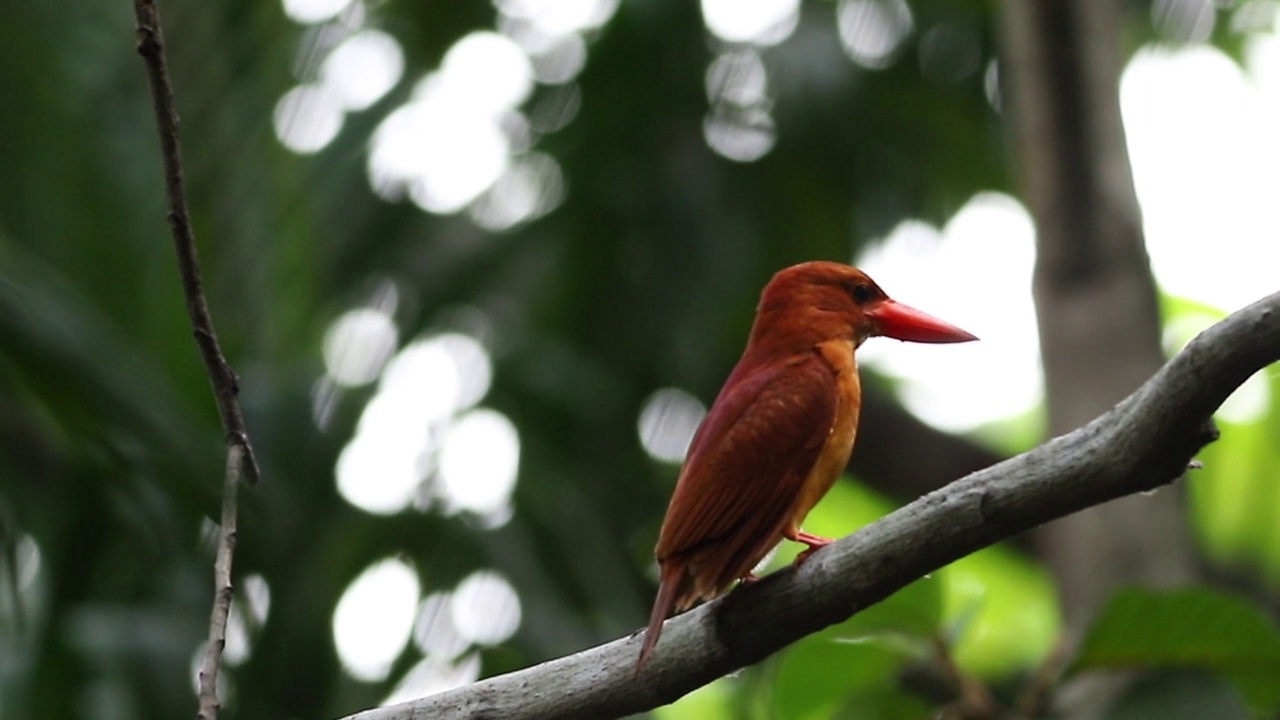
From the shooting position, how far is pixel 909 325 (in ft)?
9.04

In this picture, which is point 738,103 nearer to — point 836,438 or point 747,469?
point 836,438

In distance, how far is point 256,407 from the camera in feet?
12.5

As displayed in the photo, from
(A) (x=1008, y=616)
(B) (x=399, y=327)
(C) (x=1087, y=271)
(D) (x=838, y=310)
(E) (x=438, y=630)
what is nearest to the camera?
(D) (x=838, y=310)

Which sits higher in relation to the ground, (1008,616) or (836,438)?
(1008,616)

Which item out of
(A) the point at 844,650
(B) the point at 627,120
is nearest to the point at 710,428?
(A) the point at 844,650

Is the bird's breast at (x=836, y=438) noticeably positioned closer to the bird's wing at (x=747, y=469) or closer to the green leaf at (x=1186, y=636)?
the bird's wing at (x=747, y=469)

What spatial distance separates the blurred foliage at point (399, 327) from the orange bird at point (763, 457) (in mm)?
679

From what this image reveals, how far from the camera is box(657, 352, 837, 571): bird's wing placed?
7.19 feet

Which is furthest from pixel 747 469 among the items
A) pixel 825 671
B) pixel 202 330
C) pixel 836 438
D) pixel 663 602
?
pixel 825 671

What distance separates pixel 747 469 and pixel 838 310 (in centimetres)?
58

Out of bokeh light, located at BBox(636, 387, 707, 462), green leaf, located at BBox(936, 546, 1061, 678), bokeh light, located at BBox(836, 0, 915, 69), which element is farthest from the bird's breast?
bokeh light, located at BBox(836, 0, 915, 69)

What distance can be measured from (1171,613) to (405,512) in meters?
2.12

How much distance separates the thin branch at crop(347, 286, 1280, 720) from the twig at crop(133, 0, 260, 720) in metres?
0.32

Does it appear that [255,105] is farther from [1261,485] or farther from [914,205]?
[1261,485]
